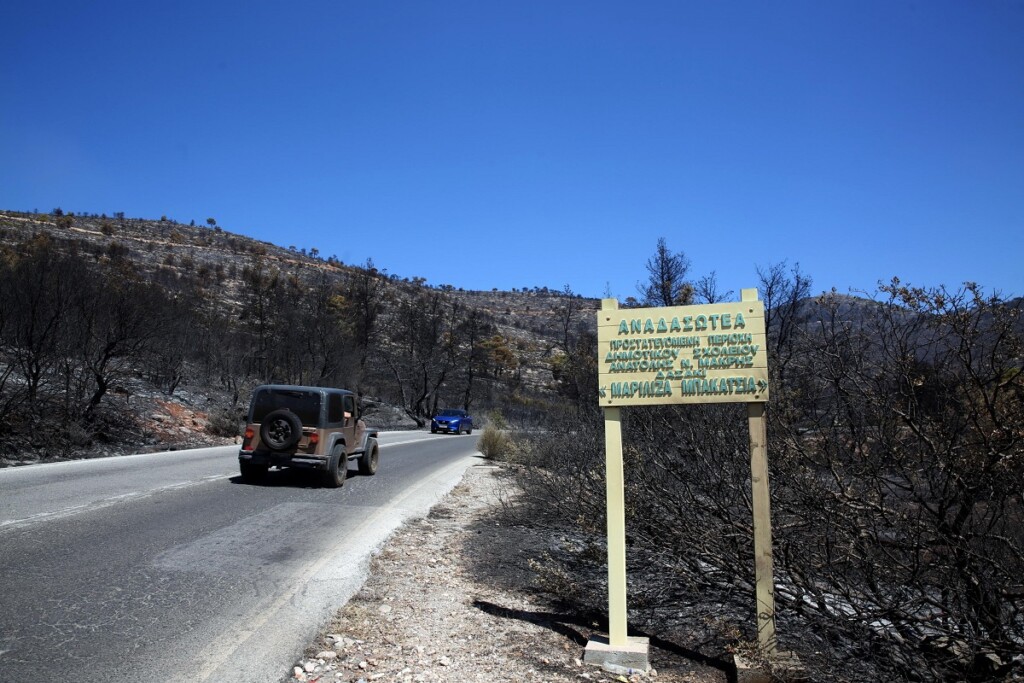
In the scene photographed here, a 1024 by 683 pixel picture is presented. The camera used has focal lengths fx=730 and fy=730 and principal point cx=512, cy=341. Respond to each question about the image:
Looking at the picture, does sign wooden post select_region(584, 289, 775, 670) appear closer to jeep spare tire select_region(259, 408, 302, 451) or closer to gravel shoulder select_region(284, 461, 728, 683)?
gravel shoulder select_region(284, 461, 728, 683)

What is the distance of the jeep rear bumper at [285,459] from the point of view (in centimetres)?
1284

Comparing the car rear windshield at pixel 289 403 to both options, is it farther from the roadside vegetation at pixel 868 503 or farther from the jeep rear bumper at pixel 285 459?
the roadside vegetation at pixel 868 503

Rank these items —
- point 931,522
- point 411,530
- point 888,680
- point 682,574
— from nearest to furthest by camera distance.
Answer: point 888,680 → point 931,522 → point 682,574 → point 411,530

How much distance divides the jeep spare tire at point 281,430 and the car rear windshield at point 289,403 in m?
0.25

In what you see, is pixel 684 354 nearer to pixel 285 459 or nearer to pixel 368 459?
pixel 285 459

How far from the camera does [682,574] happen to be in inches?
232

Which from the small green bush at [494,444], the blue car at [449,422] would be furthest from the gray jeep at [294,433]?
the blue car at [449,422]

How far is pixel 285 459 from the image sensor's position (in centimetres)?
1288

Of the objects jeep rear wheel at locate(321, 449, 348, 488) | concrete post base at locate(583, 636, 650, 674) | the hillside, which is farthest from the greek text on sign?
jeep rear wheel at locate(321, 449, 348, 488)

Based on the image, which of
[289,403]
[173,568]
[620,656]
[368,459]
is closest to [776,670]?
[620,656]

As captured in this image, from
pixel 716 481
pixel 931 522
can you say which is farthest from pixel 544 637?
pixel 931 522

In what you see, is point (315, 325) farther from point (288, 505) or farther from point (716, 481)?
point (716, 481)

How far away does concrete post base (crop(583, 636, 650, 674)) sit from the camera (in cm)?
487

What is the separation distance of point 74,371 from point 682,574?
20.0 m
